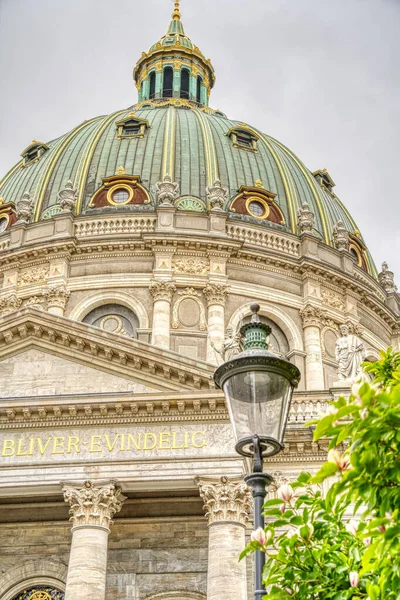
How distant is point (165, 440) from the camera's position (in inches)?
844

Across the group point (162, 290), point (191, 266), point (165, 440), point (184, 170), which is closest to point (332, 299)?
point (191, 266)

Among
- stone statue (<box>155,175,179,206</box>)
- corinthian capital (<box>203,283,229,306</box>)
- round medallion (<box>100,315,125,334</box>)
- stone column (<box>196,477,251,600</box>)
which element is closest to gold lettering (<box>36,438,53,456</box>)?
stone column (<box>196,477,251,600</box>)

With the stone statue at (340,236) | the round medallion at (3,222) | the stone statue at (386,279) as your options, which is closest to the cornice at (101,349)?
the round medallion at (3,222)

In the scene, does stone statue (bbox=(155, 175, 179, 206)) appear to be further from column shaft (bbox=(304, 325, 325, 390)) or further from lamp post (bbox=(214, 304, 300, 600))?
lamp post (bbox=(214, 304, 300, 600))

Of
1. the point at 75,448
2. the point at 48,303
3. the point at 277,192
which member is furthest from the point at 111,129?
the point at 75,448

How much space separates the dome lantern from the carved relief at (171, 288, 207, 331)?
62.0ft

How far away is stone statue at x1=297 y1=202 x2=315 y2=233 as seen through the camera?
4019 centimetres

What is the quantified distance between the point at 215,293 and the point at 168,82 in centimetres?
2161

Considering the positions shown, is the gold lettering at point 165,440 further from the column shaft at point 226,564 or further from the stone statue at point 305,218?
the stone statue at point 305,218

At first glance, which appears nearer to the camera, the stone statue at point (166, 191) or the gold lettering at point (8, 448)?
the gold lettering at point (8, 448)

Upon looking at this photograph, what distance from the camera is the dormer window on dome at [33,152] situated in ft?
149

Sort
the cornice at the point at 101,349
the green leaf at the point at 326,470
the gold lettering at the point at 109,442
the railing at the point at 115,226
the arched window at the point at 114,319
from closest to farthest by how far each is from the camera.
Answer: the green leaf at the point at 326,470 < the gold lettering at the point at 109,442 < the cornice at the point at 101,349 < the arched window at the point at 114,319 < the railing at the point at 115,226

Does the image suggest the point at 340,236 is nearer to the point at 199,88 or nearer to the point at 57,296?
the point at 57,296

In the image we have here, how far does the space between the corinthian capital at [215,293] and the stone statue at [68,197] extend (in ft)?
23.7
